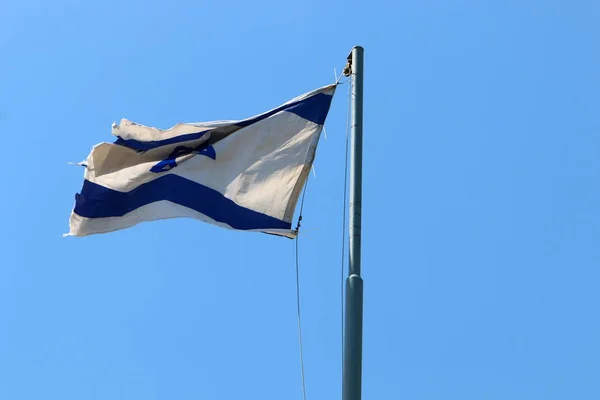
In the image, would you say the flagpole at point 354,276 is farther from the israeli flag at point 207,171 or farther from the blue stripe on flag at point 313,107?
the israeli flag at point 207,171

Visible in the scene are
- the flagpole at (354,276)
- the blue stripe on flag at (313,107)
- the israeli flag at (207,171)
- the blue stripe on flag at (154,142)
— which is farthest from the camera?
the blue stripe on flag at (154,142)

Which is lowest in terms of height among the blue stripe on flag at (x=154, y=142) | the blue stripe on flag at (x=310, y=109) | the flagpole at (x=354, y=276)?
the flagpole at (x=354, y=276)

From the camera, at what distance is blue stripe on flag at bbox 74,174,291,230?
1208 centimetres

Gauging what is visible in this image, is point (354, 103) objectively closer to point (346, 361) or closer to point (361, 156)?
point (361, 156)

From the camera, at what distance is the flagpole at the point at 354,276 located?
8.54 meters

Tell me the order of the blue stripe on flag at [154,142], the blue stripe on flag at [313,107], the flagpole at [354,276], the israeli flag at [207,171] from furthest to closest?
the blue stripe on flag at [154,142] < the blue stripe on flag at [313,107] < the israeli flag at [207,171] < the flagpole at [354,276]

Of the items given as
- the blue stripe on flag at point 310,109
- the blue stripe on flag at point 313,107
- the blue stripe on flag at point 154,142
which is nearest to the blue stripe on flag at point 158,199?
the blue stripe on flag at point 154,142

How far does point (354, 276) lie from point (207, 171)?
404 cm

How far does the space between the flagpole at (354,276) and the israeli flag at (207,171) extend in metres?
1.40

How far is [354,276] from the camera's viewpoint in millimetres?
9078

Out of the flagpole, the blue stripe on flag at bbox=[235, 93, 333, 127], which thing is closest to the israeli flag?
the blue stripe on flag at bbox=[235, 93, 333, 127]

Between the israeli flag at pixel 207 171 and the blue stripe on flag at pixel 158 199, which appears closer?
the israeli flag at pixel 207 171

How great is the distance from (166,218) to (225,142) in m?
1.26

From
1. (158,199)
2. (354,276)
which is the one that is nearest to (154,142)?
(158,199)
